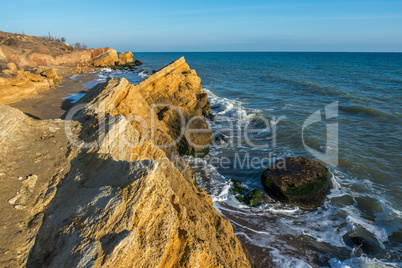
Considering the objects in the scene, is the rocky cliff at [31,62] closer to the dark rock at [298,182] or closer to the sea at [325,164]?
the sea at [325,164]

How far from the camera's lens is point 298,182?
9.31 meters

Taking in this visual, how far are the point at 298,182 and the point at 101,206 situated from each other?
7.97 m

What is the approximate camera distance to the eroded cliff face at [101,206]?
2986mm

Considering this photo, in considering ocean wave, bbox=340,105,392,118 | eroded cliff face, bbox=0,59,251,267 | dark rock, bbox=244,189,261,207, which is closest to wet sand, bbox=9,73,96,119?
eroded cliff face, bbox=0,59,251,267

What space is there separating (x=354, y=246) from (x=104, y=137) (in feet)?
25.3

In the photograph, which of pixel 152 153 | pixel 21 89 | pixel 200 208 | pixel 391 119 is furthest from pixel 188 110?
pixel 391 119

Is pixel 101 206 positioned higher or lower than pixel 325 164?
higher

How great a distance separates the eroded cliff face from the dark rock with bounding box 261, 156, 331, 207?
15.5 feet

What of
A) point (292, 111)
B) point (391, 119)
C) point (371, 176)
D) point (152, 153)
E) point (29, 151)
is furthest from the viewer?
point (292, 111)

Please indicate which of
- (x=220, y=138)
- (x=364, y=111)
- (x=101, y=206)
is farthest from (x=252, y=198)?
(x=364, y=111)

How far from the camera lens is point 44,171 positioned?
168 inches

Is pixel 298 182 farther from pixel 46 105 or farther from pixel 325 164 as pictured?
pixel 46 105

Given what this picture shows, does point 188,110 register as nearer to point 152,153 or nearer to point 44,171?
point 152,153

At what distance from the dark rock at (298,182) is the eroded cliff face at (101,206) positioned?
4.72 m
